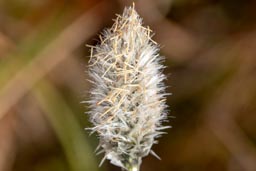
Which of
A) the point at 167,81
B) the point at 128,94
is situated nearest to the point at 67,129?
the point at 167,81

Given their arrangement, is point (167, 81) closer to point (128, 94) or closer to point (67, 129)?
point (67, 129)

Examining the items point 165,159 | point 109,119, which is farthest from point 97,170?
point 109,119

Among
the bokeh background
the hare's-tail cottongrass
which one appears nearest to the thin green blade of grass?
the bokeh background

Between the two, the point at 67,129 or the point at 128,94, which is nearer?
the point at 128,94

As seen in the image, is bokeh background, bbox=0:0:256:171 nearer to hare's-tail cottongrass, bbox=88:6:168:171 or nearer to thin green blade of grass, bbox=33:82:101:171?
thin green blade of grass, bbox=33:82:101:171

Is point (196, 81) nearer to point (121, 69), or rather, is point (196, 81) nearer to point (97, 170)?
point (97, 170)

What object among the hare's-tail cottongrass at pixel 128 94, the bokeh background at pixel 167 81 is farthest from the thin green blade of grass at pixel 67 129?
the hare's-tail cottongrass at pixel 128 94
